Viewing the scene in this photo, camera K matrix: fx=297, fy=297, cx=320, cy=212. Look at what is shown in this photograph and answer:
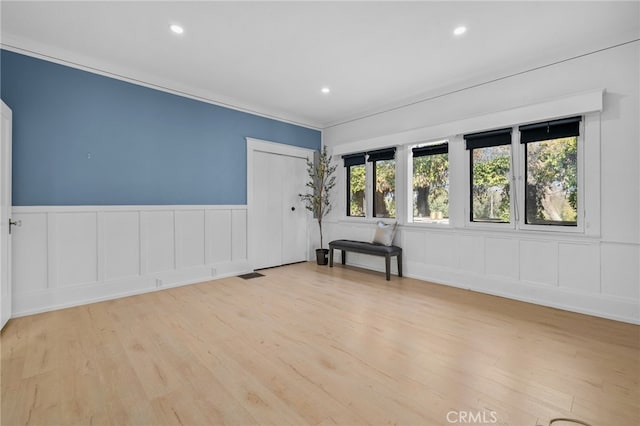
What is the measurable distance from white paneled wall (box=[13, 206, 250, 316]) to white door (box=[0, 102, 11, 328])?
0.19 meters

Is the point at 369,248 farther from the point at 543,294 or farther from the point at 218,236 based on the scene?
the point at 218,236

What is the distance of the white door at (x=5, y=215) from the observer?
8.72ft

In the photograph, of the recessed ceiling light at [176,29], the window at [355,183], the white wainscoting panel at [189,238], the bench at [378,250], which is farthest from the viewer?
the window at [355,183]

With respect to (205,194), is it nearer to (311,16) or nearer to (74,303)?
(74,303)

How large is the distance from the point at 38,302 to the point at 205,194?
7.14 ft

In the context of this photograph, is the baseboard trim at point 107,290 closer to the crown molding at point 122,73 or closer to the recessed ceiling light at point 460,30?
the crown molding at point 122,73

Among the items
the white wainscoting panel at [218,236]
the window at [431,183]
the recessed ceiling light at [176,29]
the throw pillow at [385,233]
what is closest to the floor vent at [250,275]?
the white wainscoting panel at [218,236]

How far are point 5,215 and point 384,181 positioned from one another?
4.70 m

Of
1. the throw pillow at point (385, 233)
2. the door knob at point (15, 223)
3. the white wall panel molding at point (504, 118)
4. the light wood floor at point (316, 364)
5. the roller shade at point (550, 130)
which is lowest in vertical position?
the light wood floor at point (316, 364)

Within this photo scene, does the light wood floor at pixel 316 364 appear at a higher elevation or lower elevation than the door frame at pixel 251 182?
lower

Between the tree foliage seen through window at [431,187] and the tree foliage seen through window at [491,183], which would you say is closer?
the tree foliage seen through window at [491,183]

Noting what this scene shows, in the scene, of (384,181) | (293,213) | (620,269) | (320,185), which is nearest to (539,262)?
(620,269)

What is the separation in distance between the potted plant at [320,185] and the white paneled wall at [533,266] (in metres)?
1.70

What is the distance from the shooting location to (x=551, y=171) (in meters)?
3.41
